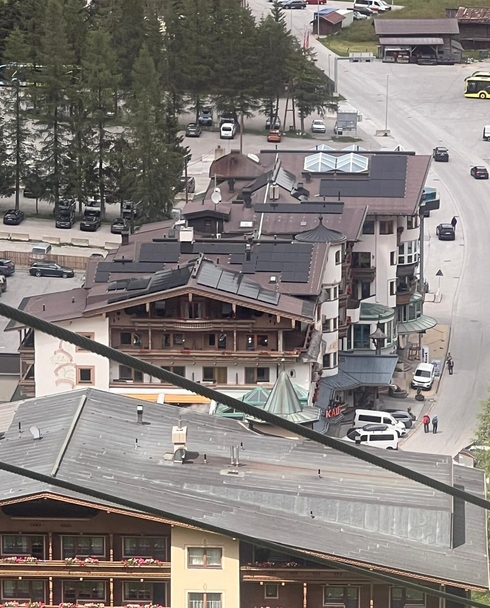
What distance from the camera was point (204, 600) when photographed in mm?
41656

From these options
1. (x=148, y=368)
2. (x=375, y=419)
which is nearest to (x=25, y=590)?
(x=148, y=368)

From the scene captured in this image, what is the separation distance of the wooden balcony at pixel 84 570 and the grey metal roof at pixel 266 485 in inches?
66.0

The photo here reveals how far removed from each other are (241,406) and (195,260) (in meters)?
52.6

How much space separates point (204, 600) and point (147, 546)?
1787 mm

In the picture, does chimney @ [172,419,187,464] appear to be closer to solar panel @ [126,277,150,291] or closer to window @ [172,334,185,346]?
window @ [172,334,185,346]

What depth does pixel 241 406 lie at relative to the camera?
52.9 ft

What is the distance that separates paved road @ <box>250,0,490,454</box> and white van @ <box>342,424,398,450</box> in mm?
749

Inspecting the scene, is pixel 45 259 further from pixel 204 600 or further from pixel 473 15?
pixel 473 15

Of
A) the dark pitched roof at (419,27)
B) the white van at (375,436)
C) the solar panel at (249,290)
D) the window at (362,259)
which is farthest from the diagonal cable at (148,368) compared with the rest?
the dark pitched roof at (419,27)

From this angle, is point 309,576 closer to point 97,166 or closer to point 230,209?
point 230,209

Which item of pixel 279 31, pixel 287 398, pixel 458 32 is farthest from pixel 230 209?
pixel 458 32

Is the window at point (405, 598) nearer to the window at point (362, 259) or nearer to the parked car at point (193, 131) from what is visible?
the window at point (362, 259)

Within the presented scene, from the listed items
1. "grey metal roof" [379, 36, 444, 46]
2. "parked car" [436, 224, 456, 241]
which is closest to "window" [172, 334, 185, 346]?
"parked car" [436, 224, 456, 241]

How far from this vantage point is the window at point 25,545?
42.1m
